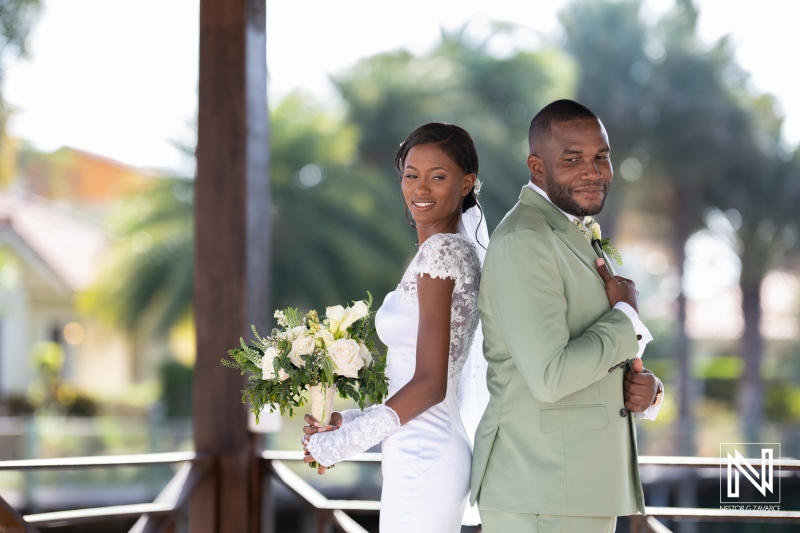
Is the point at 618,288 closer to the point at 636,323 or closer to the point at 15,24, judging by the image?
the point at 636,323

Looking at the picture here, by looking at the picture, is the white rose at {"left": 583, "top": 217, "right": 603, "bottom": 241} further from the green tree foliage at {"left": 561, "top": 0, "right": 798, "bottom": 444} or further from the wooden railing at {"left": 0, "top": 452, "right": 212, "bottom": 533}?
the green tree foliage at {"left": 561, "top": 0, "right": 798, "bottom": 444}

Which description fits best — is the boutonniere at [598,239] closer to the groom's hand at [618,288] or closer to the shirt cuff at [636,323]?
the groom's hand at [618,288]

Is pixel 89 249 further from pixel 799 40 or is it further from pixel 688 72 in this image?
pixel 799 40

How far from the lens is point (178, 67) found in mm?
27078

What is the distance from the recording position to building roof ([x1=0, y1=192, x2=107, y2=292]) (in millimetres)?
22781

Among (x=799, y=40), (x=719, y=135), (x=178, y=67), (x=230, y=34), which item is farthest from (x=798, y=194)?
(x=230, y=34)

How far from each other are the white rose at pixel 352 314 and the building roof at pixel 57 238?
68.1 ft

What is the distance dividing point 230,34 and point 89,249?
21231mm

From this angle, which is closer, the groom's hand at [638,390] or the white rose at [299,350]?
the groom's hand at [638,390]

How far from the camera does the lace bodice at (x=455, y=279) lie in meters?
2.67


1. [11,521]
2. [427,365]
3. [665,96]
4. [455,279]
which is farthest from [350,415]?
[665,96]

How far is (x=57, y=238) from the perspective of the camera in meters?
23.7

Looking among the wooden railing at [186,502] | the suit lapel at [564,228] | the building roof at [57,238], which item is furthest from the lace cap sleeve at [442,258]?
the building roof at [57,238]

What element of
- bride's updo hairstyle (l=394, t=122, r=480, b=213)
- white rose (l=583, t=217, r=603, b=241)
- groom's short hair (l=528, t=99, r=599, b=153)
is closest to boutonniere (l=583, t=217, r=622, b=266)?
white rose (l=583, t=217, r=603, b=241)
